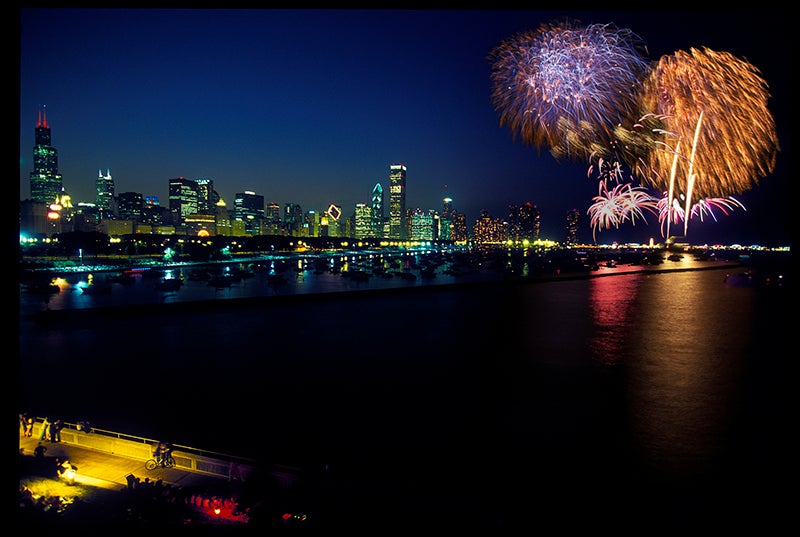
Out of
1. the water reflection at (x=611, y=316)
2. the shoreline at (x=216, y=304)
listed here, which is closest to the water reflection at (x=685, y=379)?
the water reflection at (x=611, y=316)

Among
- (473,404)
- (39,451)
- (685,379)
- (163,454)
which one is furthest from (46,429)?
(685,379)

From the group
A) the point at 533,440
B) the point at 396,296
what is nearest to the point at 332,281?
the point at 396,296

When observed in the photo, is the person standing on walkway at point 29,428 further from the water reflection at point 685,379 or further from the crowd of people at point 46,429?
the water reflection at point 685,379

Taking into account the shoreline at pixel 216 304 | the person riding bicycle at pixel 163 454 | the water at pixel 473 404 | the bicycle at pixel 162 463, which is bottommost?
the water at pixel 473 404

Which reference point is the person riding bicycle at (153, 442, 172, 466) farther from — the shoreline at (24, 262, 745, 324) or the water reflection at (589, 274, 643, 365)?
the shoreline at (24, 262, 745, 324)

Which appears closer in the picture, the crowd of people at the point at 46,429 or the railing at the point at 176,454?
the railing at the point at 176,454

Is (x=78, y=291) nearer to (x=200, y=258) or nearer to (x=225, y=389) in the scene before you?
(x=225, y=389)

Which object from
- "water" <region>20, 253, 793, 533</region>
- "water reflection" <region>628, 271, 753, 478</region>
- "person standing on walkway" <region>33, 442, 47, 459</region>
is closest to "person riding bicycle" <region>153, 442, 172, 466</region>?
"person standing on walkway" <region>33, 442, 47, 459</region>

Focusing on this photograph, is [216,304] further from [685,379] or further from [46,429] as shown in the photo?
[685,379]
